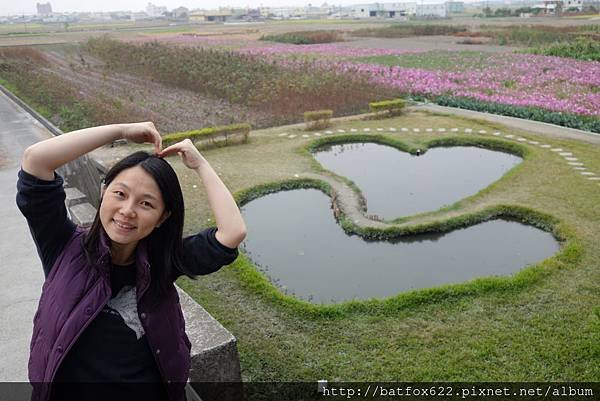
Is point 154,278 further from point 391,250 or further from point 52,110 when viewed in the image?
point 52,110

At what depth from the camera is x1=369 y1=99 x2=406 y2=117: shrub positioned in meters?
10.9

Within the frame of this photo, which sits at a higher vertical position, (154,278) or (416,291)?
(154,278)

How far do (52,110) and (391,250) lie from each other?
10.8 m

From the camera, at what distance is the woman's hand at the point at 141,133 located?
1685 mm

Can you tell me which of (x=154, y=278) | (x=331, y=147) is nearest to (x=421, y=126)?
(x=331, y=147)

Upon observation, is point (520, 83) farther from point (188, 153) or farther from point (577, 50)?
point (188, 153)

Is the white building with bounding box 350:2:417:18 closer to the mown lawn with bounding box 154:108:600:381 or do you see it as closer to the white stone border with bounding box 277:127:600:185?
the white stone border with bounding box 277:127:600:185

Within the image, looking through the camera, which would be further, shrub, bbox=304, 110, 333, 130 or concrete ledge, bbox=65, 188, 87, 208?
shrub, bbox=304, 110, 333, 130

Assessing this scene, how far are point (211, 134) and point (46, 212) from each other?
7.48 m

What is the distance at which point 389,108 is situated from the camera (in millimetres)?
11031

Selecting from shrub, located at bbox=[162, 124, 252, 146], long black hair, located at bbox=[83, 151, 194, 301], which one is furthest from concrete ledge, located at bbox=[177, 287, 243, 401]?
shrub, located at bbox=[162, 124, 252, 146]

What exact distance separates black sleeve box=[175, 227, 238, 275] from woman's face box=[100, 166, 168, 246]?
193 millimetres

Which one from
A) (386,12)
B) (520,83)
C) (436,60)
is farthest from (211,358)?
(386,12)

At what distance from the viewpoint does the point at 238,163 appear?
7.86 meters
